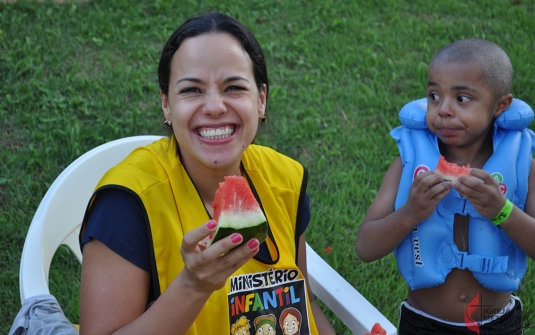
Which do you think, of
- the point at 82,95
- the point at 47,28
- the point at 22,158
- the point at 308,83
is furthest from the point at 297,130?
the point at 47,28

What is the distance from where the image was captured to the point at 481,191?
2842mm

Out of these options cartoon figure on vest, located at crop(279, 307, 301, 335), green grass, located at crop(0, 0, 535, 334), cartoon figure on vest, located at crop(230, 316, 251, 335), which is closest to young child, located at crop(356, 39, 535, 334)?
cartoon figure on vest, located at crop(279, 307, 301, 335)

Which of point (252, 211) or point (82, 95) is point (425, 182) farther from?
point (82, 95)

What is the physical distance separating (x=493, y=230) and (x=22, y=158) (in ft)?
11.9

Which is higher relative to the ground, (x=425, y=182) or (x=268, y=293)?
(x=425, y=182)

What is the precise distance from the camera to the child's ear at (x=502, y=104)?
317 centimetres

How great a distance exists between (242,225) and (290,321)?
31.8 inches

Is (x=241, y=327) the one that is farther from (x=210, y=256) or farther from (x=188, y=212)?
(x=210, y=256)

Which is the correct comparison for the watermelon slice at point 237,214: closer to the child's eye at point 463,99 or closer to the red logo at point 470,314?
the child's eye at point 463,99

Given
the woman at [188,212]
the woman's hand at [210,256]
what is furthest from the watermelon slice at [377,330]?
the woman's hand at [210,256]

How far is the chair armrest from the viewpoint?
2951 millimetres

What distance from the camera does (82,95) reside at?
19.0 feet

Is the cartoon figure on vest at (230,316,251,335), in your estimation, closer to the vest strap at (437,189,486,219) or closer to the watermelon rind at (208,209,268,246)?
the watermelon rind at (208,209,268,246)

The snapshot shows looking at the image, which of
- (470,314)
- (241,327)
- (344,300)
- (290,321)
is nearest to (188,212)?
(241,327)
